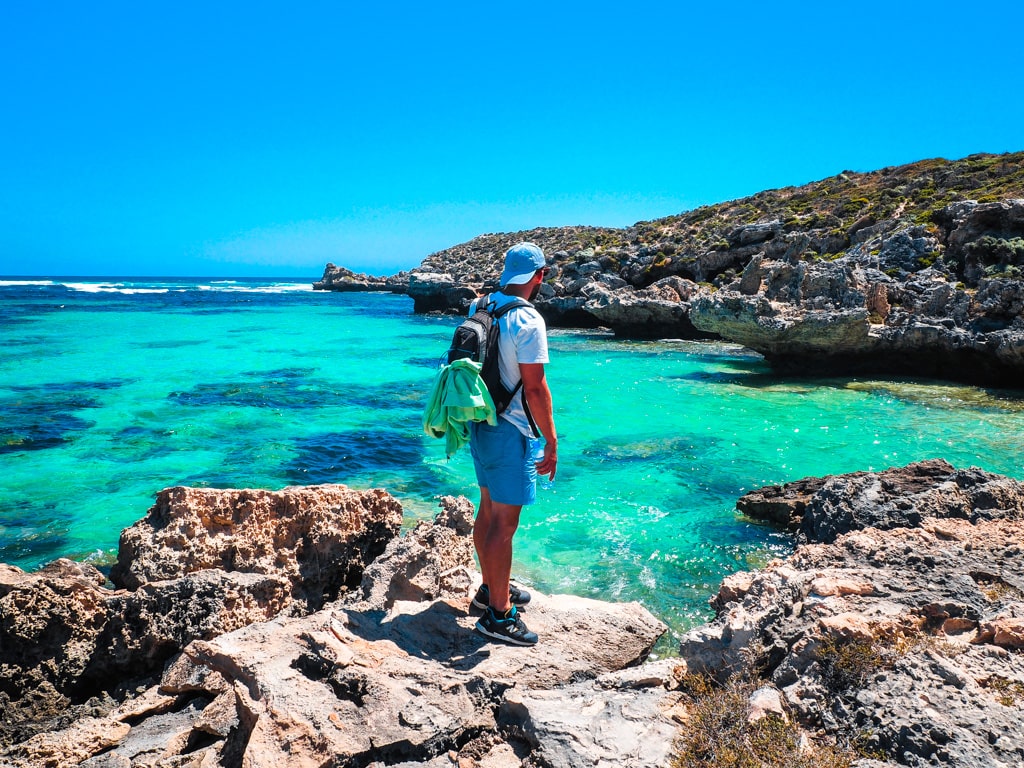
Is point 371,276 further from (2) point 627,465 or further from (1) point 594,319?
(2) point 627,465

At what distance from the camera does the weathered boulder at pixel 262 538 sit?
429 centimetres

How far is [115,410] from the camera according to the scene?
1350 centimetres

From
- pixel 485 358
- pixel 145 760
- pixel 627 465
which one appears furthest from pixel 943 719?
pixel 627 465

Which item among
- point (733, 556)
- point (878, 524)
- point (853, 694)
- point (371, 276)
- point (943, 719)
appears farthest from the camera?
point (371, 276)

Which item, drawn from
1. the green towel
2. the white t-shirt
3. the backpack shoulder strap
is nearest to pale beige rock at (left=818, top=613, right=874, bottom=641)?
the white t-shirt

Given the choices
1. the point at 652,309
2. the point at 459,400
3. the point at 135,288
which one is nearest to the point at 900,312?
the point at 652,309

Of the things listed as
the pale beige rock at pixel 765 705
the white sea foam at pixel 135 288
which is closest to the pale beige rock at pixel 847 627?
the pale beige rock at pixel 765 705

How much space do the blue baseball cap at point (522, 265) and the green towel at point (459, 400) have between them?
0.54 metres

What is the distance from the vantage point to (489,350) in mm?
3402

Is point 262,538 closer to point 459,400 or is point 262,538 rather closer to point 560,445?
point 459,400

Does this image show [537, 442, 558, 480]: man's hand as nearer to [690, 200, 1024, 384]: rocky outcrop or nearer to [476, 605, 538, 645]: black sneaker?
[476, 605, 538, 645]: black sneaker

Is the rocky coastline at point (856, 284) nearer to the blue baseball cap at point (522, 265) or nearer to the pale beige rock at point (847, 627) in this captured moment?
the blue baseball cap at point (522, 265)

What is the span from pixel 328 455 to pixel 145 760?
729 cm

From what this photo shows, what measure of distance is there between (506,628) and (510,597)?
1.30ft
